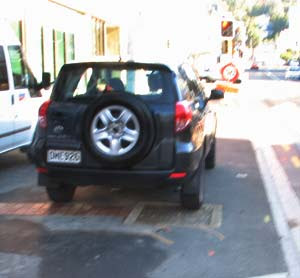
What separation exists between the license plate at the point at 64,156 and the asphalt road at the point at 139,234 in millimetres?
617

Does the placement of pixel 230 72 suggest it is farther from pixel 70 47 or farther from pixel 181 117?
pixel 181 117

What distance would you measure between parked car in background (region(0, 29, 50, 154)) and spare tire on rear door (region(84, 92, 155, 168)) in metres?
2.78

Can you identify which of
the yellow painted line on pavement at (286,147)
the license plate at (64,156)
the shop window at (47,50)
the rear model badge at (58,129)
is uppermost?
the shop window at (47,50)

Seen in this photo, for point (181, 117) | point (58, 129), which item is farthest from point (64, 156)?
point (181, 117)

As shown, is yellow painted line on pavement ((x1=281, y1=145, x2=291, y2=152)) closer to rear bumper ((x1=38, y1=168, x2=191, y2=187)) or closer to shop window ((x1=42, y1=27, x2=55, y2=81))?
rear bumper ((x1=38, y1=168, x2=191, y2=187))

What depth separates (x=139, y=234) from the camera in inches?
228

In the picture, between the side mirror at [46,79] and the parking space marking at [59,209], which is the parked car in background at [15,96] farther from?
the parking space marking at [59,209]

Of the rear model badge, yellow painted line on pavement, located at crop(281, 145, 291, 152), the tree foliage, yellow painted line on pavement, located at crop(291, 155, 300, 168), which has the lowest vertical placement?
yellow painted line on pavement, located at crop(291, 155, 300, 168)

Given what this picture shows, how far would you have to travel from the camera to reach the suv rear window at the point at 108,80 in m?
6.25

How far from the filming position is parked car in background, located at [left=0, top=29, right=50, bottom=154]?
27.8 ft

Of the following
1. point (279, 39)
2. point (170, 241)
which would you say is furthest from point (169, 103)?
point (279, 39)

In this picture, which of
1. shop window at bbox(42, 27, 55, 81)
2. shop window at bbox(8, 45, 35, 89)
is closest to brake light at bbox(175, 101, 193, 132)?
shop window at bbox(8, 45, 35, 89)

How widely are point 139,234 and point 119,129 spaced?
1020 millimetres

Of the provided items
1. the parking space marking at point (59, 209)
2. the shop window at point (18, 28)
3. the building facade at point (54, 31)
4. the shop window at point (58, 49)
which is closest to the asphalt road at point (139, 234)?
the parking space marking at point (59, 209)
